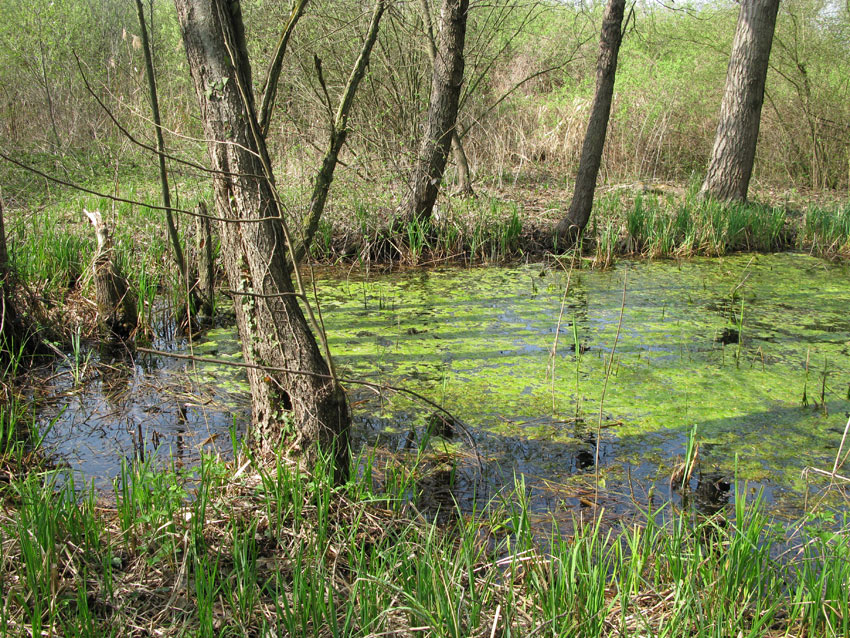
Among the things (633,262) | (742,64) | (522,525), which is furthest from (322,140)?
(522,525)

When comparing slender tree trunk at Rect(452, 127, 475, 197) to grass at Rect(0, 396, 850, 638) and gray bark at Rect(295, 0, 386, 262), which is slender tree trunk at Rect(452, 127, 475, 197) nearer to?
gray bark at Rect(295, 0, 386, 262)

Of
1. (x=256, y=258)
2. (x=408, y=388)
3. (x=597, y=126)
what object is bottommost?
(x=408, y=388)

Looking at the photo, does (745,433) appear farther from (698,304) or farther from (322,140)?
(322,140)

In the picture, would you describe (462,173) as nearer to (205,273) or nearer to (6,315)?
(205,273)

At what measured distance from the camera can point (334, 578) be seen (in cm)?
194

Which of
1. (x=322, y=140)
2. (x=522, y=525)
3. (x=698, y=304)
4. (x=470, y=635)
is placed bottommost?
(x=470, y=635)

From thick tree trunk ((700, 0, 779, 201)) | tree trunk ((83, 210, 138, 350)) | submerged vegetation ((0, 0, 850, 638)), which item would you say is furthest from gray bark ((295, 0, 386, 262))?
thick tree trunk ((700, 0, 779, 201))

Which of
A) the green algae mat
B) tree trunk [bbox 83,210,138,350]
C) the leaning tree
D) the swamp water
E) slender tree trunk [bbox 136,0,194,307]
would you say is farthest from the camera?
tree trunk [bbox 83,210,138,350]

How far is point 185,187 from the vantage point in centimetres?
788

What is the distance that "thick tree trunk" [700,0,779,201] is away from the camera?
766cm

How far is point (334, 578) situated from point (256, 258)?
107 cm

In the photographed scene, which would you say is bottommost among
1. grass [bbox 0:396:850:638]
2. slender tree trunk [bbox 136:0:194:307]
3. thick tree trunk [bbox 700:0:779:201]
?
grass [bbox 0:396:850:638]

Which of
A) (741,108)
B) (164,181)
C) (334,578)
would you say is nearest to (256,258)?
(334,578)

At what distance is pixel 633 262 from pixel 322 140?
4.13 metres
